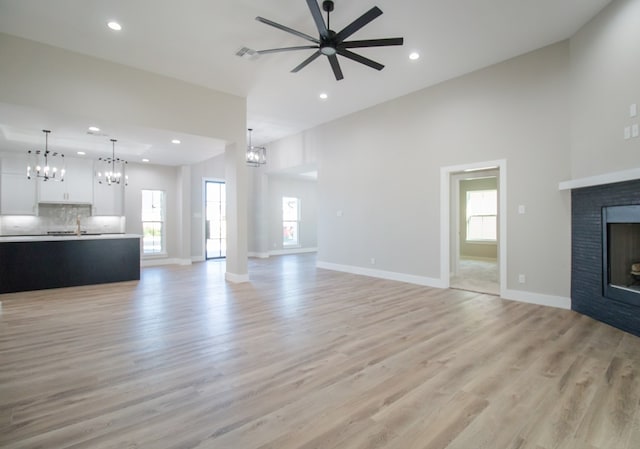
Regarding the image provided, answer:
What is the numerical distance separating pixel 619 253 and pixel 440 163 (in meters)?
2.83

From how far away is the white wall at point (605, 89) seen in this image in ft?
11.0

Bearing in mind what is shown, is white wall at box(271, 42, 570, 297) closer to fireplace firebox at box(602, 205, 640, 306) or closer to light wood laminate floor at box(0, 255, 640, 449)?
fireplace firebox at box(602, 205, 640, 306)

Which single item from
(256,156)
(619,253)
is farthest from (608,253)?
(256,156)

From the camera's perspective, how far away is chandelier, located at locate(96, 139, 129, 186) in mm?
7242

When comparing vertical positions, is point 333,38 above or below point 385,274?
above

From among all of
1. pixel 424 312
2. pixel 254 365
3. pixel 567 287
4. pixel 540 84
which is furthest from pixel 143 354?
pixel 540 84

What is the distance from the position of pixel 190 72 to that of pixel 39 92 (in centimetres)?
206

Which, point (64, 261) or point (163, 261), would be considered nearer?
point (64, 261)

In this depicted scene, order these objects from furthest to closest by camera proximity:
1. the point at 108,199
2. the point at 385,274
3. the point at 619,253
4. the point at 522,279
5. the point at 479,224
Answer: the point at 479,224
the point at 108,199
the point at 385,274
the point at 522,279
the point at 619,253

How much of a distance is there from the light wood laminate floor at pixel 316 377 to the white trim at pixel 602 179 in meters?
1.64

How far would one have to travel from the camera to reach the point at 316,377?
238 cm

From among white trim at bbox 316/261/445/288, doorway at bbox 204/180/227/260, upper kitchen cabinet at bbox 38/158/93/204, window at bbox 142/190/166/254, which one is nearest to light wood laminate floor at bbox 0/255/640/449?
white trim at bbox 316/261/445/288

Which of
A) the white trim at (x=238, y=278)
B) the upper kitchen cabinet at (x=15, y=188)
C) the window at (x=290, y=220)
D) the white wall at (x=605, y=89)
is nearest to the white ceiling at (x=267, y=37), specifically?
the white wall at (x=605, y=89)

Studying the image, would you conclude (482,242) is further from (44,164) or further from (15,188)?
(15,188)
